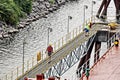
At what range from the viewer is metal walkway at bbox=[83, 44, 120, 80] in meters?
31.7

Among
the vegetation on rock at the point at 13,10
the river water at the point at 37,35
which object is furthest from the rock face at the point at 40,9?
the vegetation on rock at the point at 13,10

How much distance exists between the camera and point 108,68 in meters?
33.9

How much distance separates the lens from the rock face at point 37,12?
77.4 m

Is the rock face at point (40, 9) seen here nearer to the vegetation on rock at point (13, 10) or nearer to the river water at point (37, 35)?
the river water at point (37, 35)

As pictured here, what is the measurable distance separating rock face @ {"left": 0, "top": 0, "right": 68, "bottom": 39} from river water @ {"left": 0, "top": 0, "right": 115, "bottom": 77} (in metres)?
1.24

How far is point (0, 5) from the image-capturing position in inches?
3280

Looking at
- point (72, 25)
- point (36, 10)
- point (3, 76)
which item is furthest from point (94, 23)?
point (36, 10)

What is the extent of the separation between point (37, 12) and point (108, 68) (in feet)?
212

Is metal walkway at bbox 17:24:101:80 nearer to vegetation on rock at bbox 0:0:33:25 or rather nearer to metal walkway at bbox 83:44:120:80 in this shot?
metal walkway at bbox 83:44:120:80

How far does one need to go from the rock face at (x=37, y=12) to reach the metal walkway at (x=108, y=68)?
3823 centimetres

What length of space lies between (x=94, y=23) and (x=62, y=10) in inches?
2068

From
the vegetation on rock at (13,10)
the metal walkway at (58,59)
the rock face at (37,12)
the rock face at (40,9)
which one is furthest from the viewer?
the rock face at (40,9)

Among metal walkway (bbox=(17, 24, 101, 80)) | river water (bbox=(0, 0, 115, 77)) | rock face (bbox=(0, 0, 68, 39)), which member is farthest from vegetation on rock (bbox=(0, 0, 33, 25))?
metal walkway (bbox=(17, 24, 101, 80))

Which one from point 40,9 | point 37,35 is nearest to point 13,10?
point 37,35
